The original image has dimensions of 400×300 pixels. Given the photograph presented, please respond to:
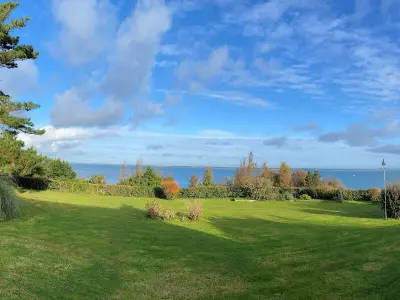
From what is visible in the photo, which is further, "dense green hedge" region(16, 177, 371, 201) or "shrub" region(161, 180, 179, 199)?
"shrub" region(161, 180, 179, 199)

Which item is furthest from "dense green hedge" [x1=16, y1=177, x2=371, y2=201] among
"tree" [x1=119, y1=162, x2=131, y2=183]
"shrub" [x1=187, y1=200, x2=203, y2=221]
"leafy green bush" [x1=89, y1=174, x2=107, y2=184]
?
"shrub" [x1=187, y1=200, x2=203, y2=221]

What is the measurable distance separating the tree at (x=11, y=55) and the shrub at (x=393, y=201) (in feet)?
63.6

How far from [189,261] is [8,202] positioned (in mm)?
8672

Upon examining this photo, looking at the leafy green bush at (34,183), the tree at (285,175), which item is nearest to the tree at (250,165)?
the tree at (285,175)

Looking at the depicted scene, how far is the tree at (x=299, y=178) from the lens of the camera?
126ft

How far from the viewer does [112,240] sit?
12.0m

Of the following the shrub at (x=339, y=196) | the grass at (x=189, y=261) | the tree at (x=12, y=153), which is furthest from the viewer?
the shrub at (x=339, y=196)

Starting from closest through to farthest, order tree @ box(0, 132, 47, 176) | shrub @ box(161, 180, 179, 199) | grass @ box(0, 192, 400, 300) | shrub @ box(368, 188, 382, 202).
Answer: grass @ box(0, 192, 400, 300), tree @ box(0, 132, 47, 176), shrub @ box(368, 188, 382, 202), shrub @ box(161, 180, 179, 199)

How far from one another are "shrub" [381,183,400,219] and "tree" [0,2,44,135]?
63.6 feet

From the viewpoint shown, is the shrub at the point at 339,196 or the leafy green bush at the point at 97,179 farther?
the leafy green bush at the point at 97,179

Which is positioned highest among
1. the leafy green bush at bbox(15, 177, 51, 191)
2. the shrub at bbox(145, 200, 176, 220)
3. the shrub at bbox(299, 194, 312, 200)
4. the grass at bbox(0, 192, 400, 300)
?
the leafy green bush at bbox(15, 177, 51, 191)

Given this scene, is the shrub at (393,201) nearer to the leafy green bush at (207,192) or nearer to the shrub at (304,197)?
the shrub at (304,197)

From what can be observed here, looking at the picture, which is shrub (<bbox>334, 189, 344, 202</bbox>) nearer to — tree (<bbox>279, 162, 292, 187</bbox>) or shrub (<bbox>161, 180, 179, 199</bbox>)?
tree (<bbox>279, 162, 292, 187</bbox>)

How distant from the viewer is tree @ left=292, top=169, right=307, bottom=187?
38.5m
